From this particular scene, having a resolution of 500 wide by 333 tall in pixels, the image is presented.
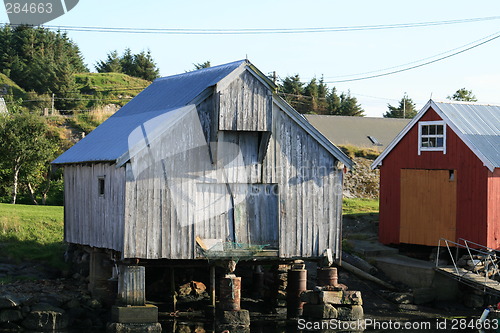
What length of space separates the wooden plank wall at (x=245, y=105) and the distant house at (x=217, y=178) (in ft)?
0.10

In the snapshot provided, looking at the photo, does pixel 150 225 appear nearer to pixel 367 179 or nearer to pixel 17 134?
pixel 17 134

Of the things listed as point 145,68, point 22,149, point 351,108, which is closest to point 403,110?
point 351,108

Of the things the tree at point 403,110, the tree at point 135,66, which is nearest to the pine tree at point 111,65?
the tree at point 135,66

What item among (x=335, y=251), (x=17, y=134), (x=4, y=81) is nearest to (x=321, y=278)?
(x=335, y=251)

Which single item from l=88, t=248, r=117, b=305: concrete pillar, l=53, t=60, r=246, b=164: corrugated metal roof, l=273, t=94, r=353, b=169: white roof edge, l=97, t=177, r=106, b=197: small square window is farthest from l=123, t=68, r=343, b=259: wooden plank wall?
l=88, t=248, r=117, b=305: concrete pillar

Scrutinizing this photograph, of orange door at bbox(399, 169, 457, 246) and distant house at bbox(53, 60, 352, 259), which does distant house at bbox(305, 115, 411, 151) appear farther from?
distant house at bbox(53, 60, 352, 259)

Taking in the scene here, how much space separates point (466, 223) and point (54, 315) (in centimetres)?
1567

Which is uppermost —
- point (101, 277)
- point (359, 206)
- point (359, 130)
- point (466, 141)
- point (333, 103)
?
point (333, 103)

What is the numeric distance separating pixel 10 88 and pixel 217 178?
46015mm

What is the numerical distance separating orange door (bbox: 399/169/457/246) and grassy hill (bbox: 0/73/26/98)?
40580 millimetres

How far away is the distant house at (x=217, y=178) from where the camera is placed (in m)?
24.6

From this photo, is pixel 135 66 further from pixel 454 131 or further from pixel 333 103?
pixel 454 131

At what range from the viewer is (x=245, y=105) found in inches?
982

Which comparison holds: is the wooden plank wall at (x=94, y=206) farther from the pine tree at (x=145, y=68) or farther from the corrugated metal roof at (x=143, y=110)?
the pine tree at (x=145, y=68)
